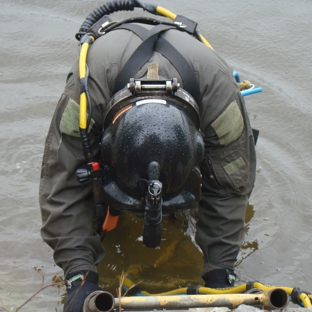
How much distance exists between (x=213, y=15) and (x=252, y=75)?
0.94 m

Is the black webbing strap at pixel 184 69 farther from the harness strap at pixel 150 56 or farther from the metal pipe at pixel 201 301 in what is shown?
the metal pipe at pixel 201 301

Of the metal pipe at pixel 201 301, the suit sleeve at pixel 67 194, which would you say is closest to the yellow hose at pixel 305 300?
the metal pipe at pixel 201 301

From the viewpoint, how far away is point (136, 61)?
8.53ft

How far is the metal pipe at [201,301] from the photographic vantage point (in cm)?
203

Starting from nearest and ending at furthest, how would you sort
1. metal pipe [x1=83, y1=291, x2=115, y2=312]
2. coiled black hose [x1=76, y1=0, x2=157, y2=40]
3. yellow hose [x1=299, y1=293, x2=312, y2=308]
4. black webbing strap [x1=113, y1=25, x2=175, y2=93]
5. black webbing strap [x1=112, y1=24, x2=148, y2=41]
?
1. metal pipe [x1=83, y1=291, x2=115, y2=312]
2. yellow hose [x1=299, y1=293, x2=312, y2=308]
3. black webbing strap [x1=113, y1=25, x2=175, y2=93]
4. black webbing strap [x1=112, y1=24, x2=148, y2=41]
5. coiled black hose [x1=76, y1=0, x2=157, y2=40]

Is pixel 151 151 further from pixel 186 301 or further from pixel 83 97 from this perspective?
pixel 186 301

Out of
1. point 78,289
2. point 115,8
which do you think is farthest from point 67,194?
point 115,8

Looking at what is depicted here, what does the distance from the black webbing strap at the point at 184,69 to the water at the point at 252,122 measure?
1.10 m

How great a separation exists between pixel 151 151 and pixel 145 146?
3cm

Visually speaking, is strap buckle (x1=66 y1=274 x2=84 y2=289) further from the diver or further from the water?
the water

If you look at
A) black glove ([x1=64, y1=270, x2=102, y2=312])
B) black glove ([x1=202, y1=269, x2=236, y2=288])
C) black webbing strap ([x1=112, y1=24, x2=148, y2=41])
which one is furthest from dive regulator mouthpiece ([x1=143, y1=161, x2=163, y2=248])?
black webbing strap ([x1=112, y1=24, x2=148, y2=41])

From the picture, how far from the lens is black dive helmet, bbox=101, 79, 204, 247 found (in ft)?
7.52

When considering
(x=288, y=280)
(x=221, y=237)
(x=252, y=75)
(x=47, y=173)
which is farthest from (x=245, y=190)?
(x=252, y=75)

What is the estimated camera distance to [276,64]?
5.12 metres
